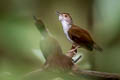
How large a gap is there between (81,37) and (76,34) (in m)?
0.02

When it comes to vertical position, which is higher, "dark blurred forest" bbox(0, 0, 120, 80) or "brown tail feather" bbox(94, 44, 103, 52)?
"dark blurred forest" bbox(0, 0, 120, 80)

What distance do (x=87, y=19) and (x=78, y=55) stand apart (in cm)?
13

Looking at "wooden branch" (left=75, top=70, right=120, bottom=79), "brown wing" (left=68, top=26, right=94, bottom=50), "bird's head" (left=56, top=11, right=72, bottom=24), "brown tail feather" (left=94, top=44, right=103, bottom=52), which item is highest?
"bird's head" (left=56, top=11, right=72, bottom=24)

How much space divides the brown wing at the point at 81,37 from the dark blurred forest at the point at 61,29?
0.8 inches

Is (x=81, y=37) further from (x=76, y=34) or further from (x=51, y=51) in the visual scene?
(x=51, y=51)

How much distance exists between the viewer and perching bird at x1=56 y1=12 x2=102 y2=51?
3.01 feet

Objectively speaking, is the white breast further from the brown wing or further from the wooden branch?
the wooden branch

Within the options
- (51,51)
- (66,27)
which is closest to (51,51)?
(51,51)

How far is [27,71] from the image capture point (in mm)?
759

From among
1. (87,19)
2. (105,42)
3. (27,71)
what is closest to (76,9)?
(87,19)

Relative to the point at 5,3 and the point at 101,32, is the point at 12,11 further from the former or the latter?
the point at 101,32

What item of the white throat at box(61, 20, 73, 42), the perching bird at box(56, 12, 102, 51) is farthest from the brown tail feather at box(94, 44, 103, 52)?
the white throat at box(61, 20, 73, 42)

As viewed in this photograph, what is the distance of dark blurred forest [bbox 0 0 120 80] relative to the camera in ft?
2.75

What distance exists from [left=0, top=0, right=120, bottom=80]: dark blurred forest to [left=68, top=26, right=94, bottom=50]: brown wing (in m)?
0.02
